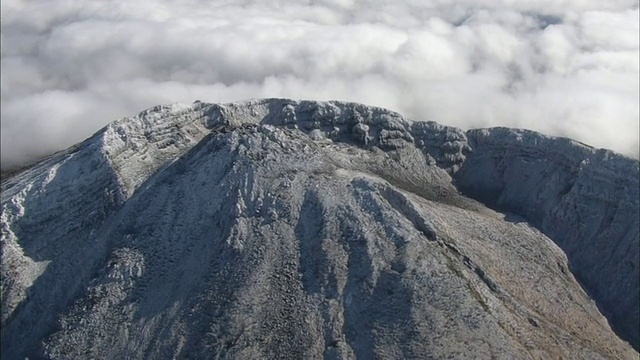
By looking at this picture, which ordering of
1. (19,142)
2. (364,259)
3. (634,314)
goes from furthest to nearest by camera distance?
1. (19,142)
2. (634,314)
3. (364,259)

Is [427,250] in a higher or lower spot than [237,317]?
higher

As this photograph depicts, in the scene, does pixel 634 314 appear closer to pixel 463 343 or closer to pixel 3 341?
pixel 463 343

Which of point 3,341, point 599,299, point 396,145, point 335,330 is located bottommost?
point 3,341

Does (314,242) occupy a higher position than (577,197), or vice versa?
(577,197)

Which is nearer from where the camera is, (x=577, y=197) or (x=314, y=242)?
(x=314, y=242)

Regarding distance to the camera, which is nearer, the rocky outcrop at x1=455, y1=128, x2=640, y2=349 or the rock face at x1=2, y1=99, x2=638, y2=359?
the rock face at x1=2, y1=99, x2=638, y2=359

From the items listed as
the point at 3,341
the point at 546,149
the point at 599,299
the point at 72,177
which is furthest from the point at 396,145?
the point at 3,341

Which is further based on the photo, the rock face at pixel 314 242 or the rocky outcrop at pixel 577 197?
the rocky outcrop at pixel 577 197

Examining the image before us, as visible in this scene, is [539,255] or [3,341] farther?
[539,255]
